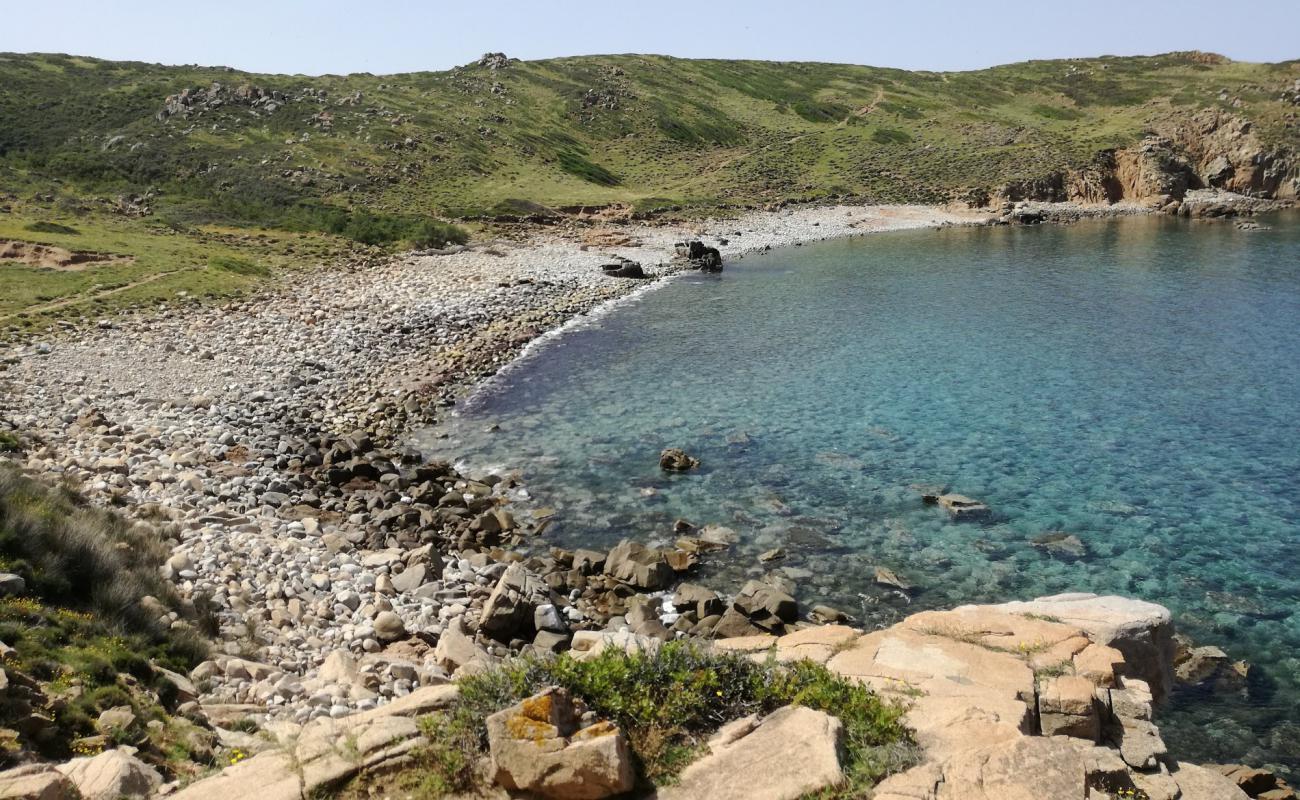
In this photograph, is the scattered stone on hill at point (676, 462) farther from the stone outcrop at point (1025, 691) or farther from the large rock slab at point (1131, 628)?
the large rock slab at point (1131, 628)

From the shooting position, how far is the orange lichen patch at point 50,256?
44156mm

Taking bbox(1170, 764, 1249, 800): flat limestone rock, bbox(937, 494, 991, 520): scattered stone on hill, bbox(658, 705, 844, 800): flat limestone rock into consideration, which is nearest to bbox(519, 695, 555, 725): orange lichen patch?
bbox(658, 705, 844, 800): flat limestone rock

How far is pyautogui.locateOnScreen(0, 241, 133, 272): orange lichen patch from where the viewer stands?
44.2 meters

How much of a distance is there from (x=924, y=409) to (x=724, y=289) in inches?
1141

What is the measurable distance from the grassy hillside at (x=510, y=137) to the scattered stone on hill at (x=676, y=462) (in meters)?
30.1

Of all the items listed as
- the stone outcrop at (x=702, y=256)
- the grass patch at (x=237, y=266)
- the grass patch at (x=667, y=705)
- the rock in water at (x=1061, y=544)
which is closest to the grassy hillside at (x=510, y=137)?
the grass patch at (x=237, y=266)

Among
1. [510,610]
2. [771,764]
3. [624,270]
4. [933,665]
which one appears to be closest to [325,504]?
[510,610]

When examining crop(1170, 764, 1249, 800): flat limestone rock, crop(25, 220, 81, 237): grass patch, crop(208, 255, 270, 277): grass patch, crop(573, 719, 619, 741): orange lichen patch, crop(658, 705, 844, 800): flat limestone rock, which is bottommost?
crop(1170, 764, 1249, 800): flat limestone rock

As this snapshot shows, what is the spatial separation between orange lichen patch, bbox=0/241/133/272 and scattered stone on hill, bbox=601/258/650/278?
31.7m

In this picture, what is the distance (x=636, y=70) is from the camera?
169 m

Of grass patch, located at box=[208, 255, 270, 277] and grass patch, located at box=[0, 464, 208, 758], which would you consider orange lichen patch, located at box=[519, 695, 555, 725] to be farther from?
grass patch, located at box=[208, 255, 270, 277]

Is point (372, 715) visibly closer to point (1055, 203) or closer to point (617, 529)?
point (617, 529)

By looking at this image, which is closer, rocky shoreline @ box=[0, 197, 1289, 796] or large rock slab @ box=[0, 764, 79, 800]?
large rock slab @ box=[0, 764, 79, 800]

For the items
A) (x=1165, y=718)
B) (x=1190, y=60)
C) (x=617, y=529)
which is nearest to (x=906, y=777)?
(x=1165, y=718)
